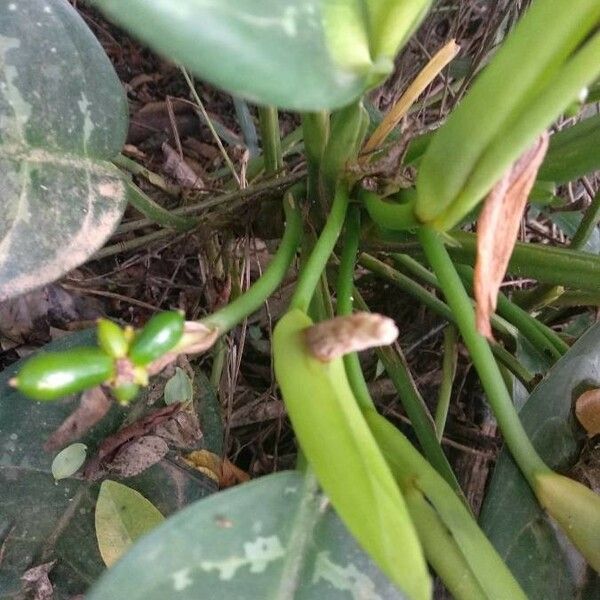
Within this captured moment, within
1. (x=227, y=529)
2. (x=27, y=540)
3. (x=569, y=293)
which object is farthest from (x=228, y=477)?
(x=569, y=293)

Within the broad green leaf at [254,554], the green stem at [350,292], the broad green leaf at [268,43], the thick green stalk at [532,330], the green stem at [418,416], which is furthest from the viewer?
the thick green stalk at [532,330]

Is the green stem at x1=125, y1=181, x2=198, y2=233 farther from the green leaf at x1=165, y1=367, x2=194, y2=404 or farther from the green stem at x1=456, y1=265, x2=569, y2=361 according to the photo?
the green stem at x1=456, y1=265, x2=569, y2=361

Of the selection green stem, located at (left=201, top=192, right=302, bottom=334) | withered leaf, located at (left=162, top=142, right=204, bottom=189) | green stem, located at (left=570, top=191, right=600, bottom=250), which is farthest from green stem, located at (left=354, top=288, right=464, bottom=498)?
withered leaf, located at (left=162, top=142, right=204, bottom=189)

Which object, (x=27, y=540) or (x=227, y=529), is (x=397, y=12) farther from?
(x=27, y=540)

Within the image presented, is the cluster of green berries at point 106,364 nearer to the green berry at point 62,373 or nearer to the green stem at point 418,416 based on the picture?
the green berry at point 62,373

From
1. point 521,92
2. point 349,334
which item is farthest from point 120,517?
→ point 521,92

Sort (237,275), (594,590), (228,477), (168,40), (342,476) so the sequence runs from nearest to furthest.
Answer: (168,40) < (342,476) < (594,590) < (228,477) < (237,275)

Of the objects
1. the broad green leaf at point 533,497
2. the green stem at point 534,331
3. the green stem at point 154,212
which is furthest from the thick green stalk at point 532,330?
the green stem at point 154,212
